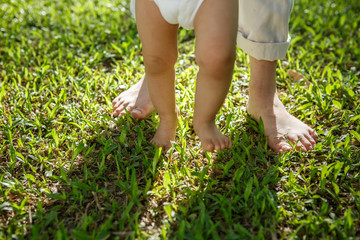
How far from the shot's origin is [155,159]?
67.2 inches

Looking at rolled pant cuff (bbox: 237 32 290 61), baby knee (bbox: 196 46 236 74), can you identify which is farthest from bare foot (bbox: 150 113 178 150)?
rolled pant cuff (bbox: 237 32 290 61)

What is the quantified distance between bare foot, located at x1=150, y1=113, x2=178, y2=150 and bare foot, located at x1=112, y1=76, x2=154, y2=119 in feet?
0.77

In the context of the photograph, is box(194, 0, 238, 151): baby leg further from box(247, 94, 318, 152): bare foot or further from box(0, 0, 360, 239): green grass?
box(247, 94, 318, 152): bare foot

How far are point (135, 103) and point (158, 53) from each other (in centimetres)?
56

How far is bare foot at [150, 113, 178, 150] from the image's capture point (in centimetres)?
183

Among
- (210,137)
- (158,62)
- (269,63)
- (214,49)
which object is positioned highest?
(214,49)

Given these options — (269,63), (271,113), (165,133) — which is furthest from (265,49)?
(165,133)

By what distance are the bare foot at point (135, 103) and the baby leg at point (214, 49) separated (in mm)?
525

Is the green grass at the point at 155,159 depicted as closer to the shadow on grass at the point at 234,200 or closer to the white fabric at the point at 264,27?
the shadow on grass at the point at 234,200

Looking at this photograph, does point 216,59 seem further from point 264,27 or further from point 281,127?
point 281,127

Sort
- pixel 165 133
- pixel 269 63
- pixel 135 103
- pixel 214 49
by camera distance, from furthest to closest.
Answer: pixel 135 103 < pixel 269 63 < pixel 165 133 < pixel 214 49

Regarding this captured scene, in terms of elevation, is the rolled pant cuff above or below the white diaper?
below

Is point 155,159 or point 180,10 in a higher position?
point 180,10

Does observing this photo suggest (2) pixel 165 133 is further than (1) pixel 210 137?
Yes
